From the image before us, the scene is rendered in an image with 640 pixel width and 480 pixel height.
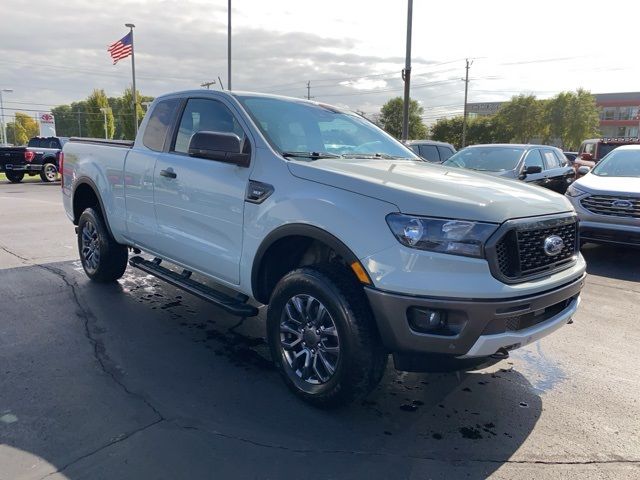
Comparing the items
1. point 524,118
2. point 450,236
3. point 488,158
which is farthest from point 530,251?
point 524,118

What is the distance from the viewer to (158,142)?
469 cm

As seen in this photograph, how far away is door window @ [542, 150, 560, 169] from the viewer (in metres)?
11.1

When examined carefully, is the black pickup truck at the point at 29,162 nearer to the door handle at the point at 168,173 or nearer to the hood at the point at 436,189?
the door handle at the point at 168,173

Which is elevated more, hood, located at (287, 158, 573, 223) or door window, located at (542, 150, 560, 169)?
door window, located at (542, 150, 560, 169)

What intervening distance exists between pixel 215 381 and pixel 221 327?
110cm

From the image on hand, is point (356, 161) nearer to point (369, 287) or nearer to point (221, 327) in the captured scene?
point (369, 287)

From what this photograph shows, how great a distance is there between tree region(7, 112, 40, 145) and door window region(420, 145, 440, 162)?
98.9m

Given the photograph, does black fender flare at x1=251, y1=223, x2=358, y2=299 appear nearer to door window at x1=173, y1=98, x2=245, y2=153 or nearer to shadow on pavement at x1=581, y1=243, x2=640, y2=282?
door window at x1=173, y1=98, x2=245, y2=153

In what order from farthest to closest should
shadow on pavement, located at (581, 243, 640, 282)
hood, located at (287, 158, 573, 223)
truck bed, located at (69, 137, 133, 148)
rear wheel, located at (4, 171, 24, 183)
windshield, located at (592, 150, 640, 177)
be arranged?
rear wheel, located at (4, 171, 24, 183), windshield, located at (592, 150, 640, 177), shadow on pavement, located at (581, 243, 640, 282), truck bed, located at (69, 137, 133, 148), hood, located at (287, 158, 573, 223)

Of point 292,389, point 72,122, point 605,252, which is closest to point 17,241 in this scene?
point 292,389

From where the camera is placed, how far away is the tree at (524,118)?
202 feet

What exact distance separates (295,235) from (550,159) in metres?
9.88

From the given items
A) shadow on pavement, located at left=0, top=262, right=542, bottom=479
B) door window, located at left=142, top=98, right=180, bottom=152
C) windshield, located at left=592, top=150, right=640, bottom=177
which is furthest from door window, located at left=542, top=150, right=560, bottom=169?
door window, located at left=142, top=98, right=180, bottom=152

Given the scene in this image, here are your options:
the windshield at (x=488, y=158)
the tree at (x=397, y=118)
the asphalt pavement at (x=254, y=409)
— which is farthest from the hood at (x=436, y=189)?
the tree at (x=397, y=118)
